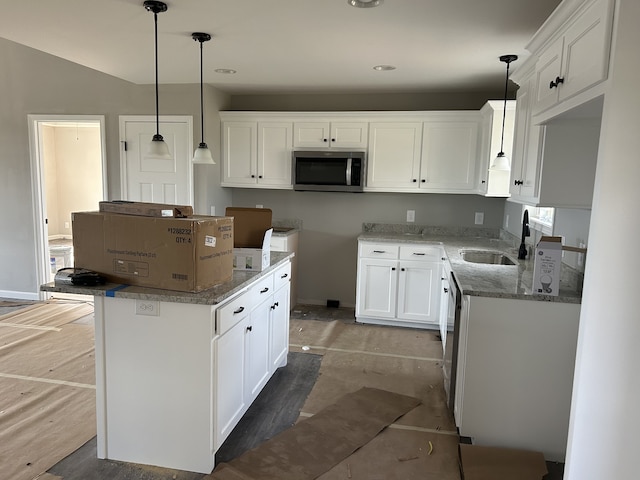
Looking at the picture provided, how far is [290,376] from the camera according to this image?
3.21 meters

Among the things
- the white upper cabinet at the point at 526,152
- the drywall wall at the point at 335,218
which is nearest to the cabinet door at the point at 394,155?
the drywall wall at the point at 335,218

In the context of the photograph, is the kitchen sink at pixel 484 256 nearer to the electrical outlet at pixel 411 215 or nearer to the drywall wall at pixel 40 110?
the electrical outlet at pixel 411 215

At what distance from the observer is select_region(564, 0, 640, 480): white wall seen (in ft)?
4.34

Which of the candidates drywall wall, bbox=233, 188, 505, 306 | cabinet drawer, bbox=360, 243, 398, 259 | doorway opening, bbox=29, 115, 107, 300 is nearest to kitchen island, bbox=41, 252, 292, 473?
cabinet drawer, bbox=360, 243, 398, 259

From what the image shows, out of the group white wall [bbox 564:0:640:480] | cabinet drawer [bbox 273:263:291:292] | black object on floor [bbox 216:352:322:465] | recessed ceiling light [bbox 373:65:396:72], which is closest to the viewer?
white wall [bbox 564:0:640:480]

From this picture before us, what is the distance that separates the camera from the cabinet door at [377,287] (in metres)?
4.30

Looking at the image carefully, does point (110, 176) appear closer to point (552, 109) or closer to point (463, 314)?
point (463, 314)

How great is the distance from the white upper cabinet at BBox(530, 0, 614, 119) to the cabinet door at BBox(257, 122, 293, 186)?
275 centimetres

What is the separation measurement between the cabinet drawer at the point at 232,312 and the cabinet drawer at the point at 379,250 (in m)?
2.09

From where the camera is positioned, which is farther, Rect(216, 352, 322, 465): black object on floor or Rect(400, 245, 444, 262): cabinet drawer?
Rect(400, 245, 444, 262): cabinet drawer

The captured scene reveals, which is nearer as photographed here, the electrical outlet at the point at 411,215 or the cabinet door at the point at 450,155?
the cabinet door at the point at 450,155

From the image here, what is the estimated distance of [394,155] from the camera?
4492 millimetres

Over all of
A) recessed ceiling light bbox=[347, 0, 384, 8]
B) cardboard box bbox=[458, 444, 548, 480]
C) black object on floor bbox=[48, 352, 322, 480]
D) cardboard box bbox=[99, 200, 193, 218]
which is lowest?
black object on floor bbox=[48, 352, 322, 480]

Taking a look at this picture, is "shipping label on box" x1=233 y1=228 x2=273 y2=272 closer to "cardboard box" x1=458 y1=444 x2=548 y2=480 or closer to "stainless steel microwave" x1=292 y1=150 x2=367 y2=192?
"cardboard box" x1=458 y1=444 x2=548 y2=480
